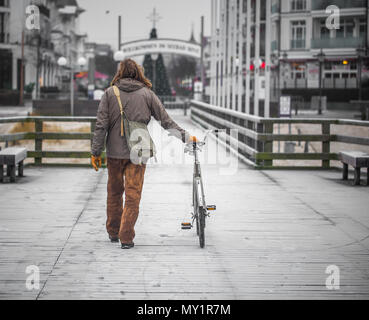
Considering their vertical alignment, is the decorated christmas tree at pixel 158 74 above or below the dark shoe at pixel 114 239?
above

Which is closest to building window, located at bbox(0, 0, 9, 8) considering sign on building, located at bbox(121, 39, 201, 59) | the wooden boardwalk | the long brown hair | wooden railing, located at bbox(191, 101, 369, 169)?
sign on building, located at bbox(121, 39, 201, 59)

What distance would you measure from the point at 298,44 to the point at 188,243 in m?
52.6

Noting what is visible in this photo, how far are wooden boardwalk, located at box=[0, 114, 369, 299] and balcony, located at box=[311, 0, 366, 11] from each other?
45837 mm

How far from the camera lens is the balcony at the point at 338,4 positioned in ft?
177

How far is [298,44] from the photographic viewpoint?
57.4 m

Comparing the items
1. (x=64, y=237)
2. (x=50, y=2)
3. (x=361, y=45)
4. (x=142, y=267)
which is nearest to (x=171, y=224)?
(x=64, y=237)

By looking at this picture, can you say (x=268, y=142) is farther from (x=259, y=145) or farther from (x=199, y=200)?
(x=199, y=200)

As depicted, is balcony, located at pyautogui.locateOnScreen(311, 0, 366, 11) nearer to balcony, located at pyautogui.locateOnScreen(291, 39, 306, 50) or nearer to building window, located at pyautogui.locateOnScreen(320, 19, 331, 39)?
building window, located at pyautogui.locateOnScreen(320, 19, 331, 39)

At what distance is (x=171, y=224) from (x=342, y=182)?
477 centimetres

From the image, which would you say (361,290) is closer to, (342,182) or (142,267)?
(142,267)

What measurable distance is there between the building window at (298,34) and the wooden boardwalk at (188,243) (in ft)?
157
